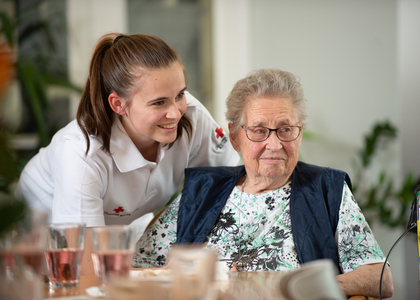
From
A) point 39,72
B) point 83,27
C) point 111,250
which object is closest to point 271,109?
point 111,250

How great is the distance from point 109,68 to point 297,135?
0.76 m

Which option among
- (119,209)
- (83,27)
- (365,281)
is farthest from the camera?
(83,27)

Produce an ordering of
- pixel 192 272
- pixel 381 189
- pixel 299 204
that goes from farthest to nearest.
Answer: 1. pixel 381 189
2. pixel 299 204
3. pixel 192 272

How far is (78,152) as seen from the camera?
1.55m

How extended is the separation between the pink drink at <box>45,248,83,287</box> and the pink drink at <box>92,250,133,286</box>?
0.23ft

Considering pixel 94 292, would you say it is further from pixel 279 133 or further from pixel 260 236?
pixel 279 133

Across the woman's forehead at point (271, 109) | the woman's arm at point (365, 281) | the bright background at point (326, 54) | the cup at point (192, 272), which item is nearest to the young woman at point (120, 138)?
the woman's forehead at point (271, 109)

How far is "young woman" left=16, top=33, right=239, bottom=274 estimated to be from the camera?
1.54 metres

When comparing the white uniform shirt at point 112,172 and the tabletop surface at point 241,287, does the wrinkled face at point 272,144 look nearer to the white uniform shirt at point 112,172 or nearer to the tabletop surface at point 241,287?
the white uniform shirt at point 112,172

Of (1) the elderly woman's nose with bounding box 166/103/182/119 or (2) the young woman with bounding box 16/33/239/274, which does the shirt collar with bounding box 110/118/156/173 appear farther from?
(1) the elderly woman's nose with bounding box 166/103/182/119

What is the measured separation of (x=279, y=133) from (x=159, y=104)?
45cm

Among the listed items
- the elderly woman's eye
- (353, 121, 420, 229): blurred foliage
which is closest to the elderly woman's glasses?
the elderly woman's eye

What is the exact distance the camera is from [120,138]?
166 centimetres

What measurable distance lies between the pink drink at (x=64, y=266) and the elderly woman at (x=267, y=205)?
27.2 inches
